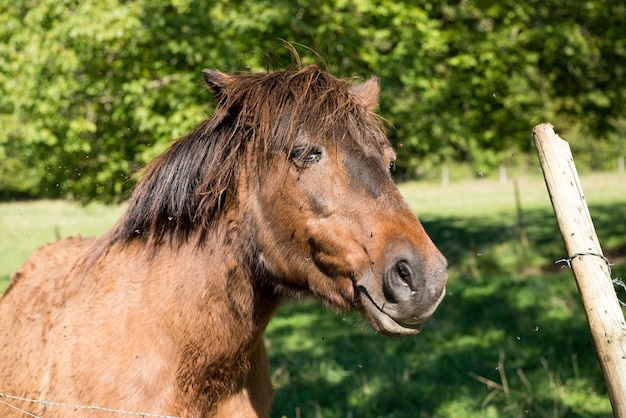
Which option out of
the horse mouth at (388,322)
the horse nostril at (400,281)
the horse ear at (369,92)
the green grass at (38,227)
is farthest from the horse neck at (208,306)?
the green grass at (38,227)

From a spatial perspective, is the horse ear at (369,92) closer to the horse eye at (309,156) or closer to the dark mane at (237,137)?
the dark mane at (237,137)

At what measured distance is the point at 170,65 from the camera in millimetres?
9211

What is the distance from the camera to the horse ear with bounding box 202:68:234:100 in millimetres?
2953

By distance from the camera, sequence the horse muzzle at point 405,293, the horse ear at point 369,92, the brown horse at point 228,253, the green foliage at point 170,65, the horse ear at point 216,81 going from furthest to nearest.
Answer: the green foliage at point 170,65 < the horse ear at point 369,92 < the horse ear at point 216,81 < the brown horse at point 228,253 < the horse muzzle at point 405,293

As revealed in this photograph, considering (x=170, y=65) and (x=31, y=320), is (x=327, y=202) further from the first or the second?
(x=170, y=65)

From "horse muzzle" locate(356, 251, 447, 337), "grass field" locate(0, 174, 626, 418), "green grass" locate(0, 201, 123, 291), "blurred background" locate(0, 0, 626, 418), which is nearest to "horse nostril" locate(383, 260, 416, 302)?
"horse muzzle" locate(356, 251, 447, 337)

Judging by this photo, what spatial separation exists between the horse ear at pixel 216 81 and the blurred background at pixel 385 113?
570mm

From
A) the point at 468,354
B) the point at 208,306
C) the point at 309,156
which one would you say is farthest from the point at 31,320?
the point at 468,354

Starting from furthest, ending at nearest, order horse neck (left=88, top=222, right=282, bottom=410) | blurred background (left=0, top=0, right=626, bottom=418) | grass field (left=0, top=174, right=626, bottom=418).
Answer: blurred background (left=0, top=0, right=626, bottom=418), grass field (left=0, top=174, right=626, bottom=418), horse neck (left=88, top=222, right=282, bottom=410)

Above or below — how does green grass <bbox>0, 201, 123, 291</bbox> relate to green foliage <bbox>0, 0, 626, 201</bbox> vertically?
below

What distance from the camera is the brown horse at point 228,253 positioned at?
106 inches

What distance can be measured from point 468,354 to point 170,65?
5.83 meters

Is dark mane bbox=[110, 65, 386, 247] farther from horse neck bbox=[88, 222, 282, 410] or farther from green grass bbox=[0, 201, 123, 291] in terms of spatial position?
green grass bbox=[0, 201, 123, 291]

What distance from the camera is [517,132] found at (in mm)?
13203
